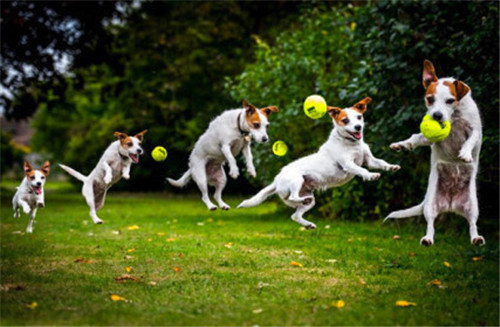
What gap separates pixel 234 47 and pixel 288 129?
9693 millimetres

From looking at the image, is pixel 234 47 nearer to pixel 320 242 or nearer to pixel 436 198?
pixel 320 242

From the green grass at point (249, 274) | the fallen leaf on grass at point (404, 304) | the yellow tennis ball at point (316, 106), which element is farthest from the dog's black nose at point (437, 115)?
the fallen leaf on grass at point (404, 304)

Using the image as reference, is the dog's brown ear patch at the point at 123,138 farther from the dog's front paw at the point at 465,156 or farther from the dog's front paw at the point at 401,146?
the dog's front paw at the point at 465,156

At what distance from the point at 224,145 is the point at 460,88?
2.19m

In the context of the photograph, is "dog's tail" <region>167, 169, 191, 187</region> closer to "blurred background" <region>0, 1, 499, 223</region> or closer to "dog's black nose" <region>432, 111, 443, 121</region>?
"blurred background" <region>0, 1, 499, 223</region>

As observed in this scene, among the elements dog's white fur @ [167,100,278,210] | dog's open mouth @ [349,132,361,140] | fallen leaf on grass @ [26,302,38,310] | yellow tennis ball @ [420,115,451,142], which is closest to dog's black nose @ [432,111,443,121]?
yellow tennis ball @ [420,115,451,142]

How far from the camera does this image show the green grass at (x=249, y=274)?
6.70 metres

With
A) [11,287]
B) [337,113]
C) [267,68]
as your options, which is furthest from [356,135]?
[267,68]

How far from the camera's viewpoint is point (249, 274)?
352 inches

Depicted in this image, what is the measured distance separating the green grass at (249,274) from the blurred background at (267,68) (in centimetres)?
163

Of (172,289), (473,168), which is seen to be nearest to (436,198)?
(473,168)

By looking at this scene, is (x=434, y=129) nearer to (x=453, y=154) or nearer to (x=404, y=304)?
(x=453, y=154)

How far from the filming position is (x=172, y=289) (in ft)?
26.1

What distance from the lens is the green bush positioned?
7.67 metres
